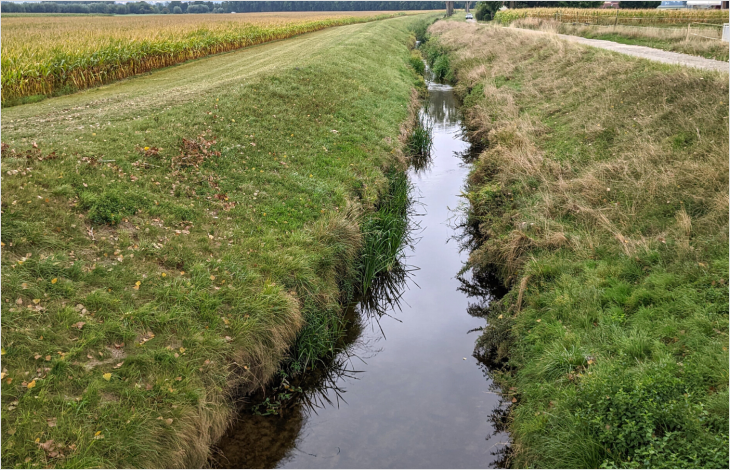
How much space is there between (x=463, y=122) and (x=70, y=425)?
768 inches

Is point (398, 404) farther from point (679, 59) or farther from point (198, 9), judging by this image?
point (198, 9)

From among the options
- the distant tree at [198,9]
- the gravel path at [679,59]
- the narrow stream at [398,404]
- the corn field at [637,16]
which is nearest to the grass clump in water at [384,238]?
the narrow stream at [398,404]

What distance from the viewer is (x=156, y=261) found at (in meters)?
7.84

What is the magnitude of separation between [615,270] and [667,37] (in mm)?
22970

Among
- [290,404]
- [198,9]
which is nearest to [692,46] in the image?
[290,404]

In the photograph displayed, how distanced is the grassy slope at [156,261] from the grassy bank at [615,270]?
135 inches

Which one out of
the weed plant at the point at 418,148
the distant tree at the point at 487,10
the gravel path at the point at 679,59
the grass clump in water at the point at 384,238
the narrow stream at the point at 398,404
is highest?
the distant tree at the point at 487,10

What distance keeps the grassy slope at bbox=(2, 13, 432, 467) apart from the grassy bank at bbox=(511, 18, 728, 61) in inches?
565

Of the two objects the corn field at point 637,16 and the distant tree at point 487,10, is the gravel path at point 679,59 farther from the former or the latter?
the distant tree at point 487,10

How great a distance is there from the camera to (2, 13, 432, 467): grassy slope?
544cm

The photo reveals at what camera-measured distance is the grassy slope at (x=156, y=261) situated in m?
5.44

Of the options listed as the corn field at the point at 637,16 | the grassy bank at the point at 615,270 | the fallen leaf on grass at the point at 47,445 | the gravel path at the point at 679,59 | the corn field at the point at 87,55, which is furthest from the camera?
the corn field at the point at 637,16

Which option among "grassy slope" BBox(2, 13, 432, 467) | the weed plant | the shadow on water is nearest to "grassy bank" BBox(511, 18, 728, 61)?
the weed plant

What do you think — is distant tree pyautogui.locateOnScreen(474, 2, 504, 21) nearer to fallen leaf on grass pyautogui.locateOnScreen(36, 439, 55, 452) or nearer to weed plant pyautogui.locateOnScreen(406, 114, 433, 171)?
weed plant pyautogui.locateOnScreen(406, 114, 433, 171)
